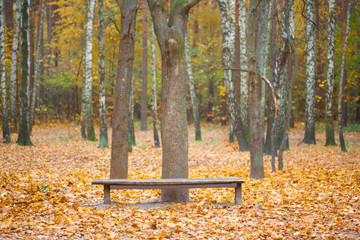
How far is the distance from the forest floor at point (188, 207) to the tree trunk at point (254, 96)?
519mm

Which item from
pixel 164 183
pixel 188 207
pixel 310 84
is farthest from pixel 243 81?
pixel 164 183

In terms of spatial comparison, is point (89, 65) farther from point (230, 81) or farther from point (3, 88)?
point (230, 81)

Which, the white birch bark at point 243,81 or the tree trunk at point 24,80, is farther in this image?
the white birch bark at point 243,81

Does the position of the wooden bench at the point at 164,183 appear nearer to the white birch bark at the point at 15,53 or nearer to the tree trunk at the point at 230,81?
the tree trunk at the point at 230,81

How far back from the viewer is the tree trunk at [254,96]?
28.2ft

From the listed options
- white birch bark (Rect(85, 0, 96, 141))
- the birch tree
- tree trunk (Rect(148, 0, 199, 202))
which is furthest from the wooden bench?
white birch bark (Rect(85, 0, 96, 141))

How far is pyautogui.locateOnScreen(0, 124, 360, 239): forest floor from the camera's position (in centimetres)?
491

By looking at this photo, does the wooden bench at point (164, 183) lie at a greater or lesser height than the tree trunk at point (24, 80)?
lesser

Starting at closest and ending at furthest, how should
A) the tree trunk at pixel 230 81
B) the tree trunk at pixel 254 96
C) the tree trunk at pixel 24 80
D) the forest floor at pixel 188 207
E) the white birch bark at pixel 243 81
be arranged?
1. the forest floor at pixel 188 207
2. the tree trunk at pixel 254 96
3. the tree trunk at pixel 24 80
4. the tree trunk at pixel 230 81
5. the white birch bark at pixel 243 81

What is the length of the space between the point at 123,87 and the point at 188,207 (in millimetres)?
2930

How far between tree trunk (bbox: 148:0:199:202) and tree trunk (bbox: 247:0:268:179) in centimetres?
Result: 262

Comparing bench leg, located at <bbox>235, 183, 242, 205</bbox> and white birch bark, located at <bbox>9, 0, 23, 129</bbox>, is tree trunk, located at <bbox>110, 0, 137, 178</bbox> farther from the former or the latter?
white birch bark, located at <bbox>9, 0, 23, 129</bbox>

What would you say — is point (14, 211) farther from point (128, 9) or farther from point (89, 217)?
point (128, 9)

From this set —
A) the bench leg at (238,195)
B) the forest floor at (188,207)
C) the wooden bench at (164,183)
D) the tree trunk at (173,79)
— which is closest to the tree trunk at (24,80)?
the forest floor at (188,207)
